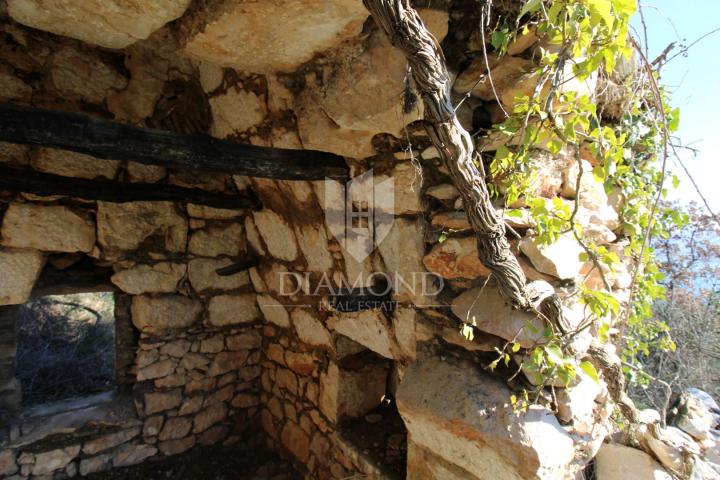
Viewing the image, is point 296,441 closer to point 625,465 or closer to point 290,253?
point 290,253

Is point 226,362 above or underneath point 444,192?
underneath

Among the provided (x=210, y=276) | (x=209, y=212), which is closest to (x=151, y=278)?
(x=210, y=276)

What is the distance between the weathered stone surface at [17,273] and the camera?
1736 millimetres

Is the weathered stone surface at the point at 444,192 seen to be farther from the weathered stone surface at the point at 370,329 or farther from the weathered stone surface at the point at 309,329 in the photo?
the weathered stone surface at the point at 309,329

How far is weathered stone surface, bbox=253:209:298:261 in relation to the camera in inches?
79.2

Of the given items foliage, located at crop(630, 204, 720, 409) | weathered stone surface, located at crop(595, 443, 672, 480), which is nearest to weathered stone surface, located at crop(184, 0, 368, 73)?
weathered stone surface, located at crop(595, 443, 672, 480)

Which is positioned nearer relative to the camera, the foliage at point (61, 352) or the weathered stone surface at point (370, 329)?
the weathered stone surface at point (370, 329)

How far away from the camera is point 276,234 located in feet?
6.89

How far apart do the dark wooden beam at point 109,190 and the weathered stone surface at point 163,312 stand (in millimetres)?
600

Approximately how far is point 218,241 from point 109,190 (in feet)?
2.12

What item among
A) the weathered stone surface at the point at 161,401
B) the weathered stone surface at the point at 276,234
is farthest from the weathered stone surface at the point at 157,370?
the weathered stone surface at the point at 276,234

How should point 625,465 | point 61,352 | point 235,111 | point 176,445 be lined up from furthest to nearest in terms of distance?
1. point 61,352
2. point 176,445
3. point 235,111
4. point 625,465

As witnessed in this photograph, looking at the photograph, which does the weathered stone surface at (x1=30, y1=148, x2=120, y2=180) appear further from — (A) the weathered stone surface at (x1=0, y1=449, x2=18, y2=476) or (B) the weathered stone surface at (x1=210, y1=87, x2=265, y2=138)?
(A) the weathered stone surface at (x1=0, y1=449, x2=18, y2=476)

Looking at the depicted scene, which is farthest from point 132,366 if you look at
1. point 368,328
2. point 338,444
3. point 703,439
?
point 703,439
